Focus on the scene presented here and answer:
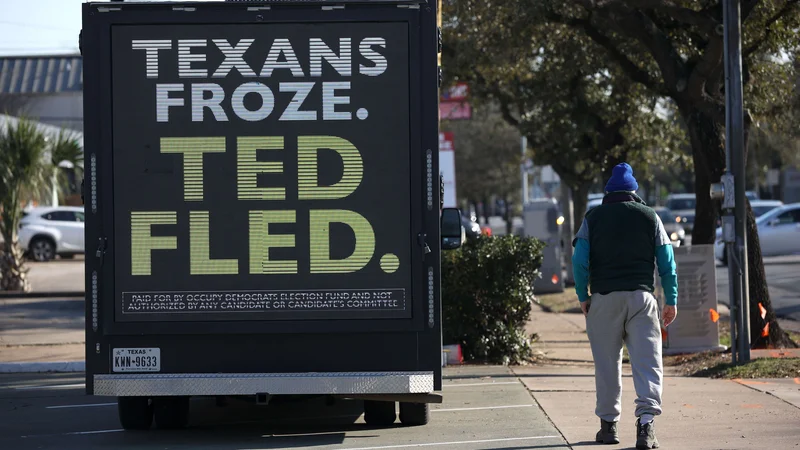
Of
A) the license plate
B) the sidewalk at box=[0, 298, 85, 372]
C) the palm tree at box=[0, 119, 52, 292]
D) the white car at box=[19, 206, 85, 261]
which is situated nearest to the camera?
the license plate

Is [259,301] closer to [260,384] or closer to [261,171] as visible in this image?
[260,384]

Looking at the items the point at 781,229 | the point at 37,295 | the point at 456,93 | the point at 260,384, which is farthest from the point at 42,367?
the point at 781,229

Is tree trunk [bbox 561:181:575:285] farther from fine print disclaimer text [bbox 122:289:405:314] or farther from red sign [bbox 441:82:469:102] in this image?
fine print disclaimer text [bbox 122:289:405:314]

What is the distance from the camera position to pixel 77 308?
1916cm

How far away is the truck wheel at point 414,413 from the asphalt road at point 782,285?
36.3ft

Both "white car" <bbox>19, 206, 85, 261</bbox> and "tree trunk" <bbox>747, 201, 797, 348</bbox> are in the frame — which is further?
"white car" <bbox>19, 206, 85, 261</bbox>

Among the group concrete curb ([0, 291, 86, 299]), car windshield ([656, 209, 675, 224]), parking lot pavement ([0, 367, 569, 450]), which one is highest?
car windshield ([656, 209, 675, 224])

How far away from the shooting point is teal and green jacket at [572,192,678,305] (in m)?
7.40

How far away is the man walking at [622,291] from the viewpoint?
7332 mm

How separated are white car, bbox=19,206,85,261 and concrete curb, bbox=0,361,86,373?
19136 mm

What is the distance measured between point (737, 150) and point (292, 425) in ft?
18.4

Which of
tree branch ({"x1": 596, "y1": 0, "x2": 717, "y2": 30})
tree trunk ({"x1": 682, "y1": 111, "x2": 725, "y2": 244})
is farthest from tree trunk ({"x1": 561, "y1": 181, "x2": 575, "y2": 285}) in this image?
tree branch ({"x1": 596, "y1": 0, "x2": 717, "y2": 30})

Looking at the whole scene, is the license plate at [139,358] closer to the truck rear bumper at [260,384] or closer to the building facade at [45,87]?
the truck rear bumper at [260,384]

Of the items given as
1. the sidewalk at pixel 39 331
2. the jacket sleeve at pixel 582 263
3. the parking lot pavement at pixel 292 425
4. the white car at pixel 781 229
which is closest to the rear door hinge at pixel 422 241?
the jacket sleeve at pixel 582 263
